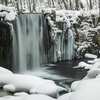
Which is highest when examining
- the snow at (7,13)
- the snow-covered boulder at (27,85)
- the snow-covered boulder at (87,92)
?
the snow at (7,13)

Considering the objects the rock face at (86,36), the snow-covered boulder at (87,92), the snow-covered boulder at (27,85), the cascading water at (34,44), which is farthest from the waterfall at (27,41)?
the snow-covered boulder at (87,92)

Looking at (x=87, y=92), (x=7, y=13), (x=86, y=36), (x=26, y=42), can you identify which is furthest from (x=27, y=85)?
(x=86, y=36)

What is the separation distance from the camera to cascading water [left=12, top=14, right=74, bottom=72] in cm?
1057

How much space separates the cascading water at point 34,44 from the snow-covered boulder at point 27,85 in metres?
4.69

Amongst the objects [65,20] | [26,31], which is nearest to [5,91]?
[26,31]

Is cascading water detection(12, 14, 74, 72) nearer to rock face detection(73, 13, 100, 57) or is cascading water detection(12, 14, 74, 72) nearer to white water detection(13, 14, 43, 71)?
white water detection(13, 14, 43, 71)

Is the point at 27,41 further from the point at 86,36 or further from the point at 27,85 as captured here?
the point at 86,36

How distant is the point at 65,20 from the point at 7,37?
21.1 ft

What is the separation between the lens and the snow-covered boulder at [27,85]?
514 cm

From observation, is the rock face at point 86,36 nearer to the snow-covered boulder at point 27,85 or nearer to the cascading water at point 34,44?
the cascading water at point 34,44

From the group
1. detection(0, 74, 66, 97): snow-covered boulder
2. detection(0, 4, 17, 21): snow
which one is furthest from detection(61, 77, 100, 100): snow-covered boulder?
detection(0, 4, 17, 21): snow

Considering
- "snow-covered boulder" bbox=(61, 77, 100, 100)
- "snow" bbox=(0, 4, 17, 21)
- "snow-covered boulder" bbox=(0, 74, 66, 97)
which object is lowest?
"snow-covered boulder" bbox=(0, 74, 66, 97)

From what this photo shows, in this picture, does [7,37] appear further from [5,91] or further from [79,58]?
[79,58]

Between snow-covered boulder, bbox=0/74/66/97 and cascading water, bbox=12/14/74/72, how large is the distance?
4.69 m
